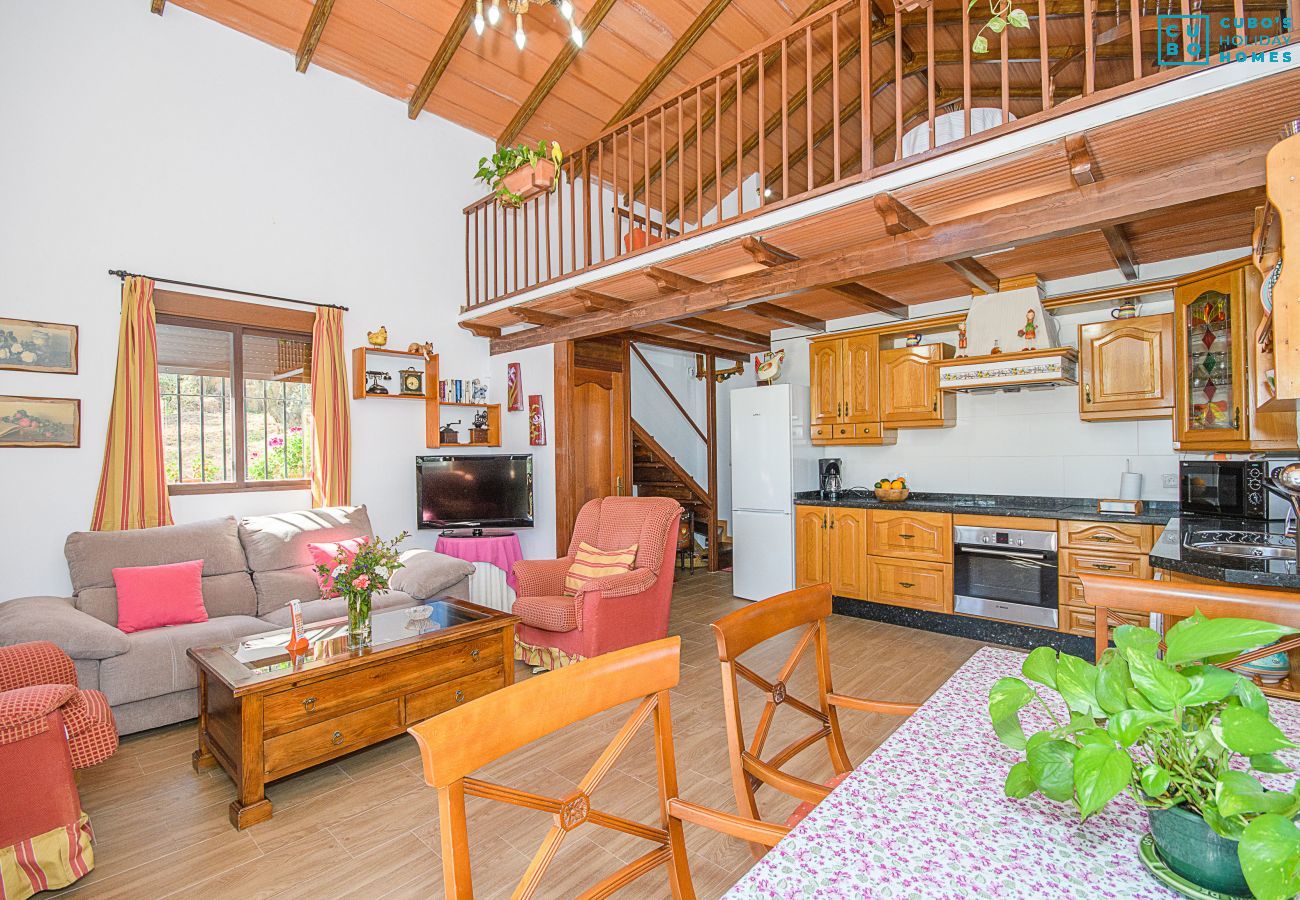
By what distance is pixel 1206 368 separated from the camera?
128 inches

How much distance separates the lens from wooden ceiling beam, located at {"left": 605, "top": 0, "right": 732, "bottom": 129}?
4551 mm

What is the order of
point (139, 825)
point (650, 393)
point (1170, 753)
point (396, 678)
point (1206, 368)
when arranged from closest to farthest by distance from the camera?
point (1170, 753) < point (139, 825) < point (396, 678) < point (1206, 368) < point (650, 393)

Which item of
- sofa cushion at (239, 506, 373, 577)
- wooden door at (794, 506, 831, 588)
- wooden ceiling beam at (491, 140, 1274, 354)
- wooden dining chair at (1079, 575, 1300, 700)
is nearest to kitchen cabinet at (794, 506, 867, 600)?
wooden door at (794, 506, 831, 588)

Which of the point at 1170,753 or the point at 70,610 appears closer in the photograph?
the point at 1170,753

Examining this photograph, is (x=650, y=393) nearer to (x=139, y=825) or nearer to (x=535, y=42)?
(x=535, y=42)

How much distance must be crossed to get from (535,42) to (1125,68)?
4315mm

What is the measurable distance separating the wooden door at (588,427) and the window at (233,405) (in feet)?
6.27

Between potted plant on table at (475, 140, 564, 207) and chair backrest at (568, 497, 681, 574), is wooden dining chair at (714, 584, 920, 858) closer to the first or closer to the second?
chair backrest at (568, 497, 681, 574)

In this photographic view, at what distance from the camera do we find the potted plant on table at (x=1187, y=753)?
612mm

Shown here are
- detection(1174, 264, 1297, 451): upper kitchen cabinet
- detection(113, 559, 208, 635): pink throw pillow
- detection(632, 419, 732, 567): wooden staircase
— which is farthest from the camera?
detection(632, 419, 732, 567): wooden staircase

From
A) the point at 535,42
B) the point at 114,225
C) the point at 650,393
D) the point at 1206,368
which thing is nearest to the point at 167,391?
the point at 114,225

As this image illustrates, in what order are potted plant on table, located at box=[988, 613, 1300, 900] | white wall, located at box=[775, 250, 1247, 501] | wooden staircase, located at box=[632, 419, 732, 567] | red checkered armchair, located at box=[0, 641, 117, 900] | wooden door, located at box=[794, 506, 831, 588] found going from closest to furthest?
potted plant on table, located at box=[988, 613, 1300, 900] → red checkered armchair, located at box=[0, 641, 117, 900] → white wall, located at box=[775, 250, 1247, 501] → wooden door, located at box=[794, 506, 831, 588] → wooden staircase, located at box=[632, 419, 732, 567]

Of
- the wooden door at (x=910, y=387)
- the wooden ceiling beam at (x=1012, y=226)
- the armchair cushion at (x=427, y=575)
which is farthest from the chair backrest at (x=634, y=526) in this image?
the wooden door at (x=910, y=387)

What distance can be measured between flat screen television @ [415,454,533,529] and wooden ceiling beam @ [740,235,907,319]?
103 inches
